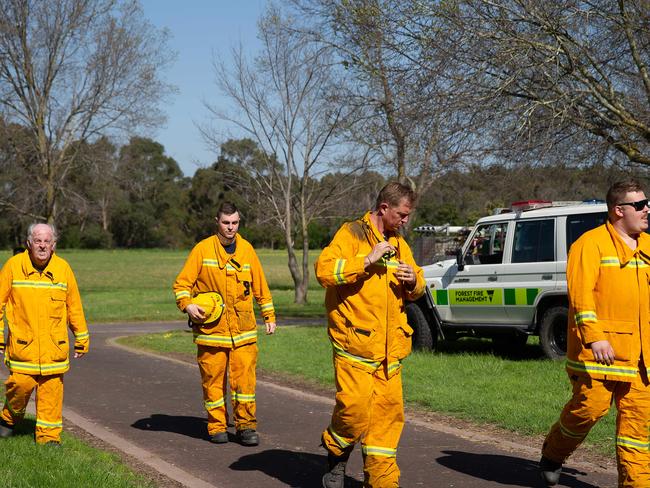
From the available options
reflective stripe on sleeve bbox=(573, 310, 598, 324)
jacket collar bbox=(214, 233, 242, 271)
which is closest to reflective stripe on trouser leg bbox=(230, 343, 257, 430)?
jacket collar bbox=(214, 233, 242, 271)

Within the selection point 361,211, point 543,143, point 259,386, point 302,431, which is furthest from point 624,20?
point 361,211

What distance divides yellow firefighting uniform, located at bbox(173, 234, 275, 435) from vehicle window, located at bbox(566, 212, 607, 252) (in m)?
5.74

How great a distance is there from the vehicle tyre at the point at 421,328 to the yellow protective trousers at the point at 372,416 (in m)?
8.11

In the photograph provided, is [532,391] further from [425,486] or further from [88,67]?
[88,67]

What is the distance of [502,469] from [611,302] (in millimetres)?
1866

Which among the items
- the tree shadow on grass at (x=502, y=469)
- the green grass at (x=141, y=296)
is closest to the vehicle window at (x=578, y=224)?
the tree shadow on grass at (x=502, y=469)

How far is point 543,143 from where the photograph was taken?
14125 millimetres

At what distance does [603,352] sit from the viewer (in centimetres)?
557

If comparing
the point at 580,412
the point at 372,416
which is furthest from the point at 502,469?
the point at 372,416

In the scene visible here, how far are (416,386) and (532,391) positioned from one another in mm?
1386

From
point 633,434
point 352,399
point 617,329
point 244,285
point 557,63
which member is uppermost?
point 557,63

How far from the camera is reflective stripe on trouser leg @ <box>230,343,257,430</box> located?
26.5ft

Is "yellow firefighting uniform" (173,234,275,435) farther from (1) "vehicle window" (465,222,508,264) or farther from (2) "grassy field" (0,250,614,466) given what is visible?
(1) "vehicle window" (465,222,508,264)

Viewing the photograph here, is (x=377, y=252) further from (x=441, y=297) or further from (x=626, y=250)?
(x=441, y=297)
